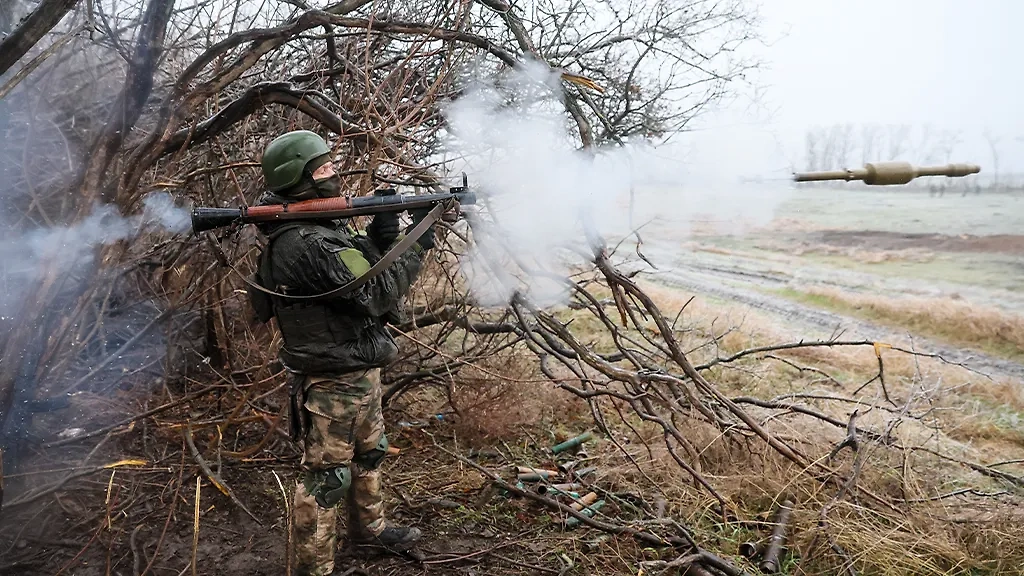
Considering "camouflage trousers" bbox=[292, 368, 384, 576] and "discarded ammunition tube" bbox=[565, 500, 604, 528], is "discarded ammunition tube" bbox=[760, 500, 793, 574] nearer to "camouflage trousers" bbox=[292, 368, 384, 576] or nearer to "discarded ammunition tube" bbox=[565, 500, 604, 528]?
"discarded ammunition tube" bbox=[565, 500, 604, 528]

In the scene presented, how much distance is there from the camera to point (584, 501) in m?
3.76

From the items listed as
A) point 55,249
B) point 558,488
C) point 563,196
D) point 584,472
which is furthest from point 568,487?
point 55,249

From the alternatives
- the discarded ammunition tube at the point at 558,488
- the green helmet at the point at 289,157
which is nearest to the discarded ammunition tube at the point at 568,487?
the discarded ammunition tube at the point at 558,488

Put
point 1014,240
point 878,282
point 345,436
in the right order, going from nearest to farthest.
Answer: point 345,436 < point 1014,240 < point 878,282

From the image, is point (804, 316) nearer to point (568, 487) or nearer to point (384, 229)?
point (568, 487)

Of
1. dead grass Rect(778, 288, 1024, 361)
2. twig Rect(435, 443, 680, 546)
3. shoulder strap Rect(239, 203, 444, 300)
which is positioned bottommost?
twig Rect(435, 443, 680, 546)

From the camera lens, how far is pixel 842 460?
3852mm

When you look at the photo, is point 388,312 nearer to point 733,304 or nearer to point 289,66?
point 289,66

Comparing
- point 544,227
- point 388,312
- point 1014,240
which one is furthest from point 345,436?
point 1014,240

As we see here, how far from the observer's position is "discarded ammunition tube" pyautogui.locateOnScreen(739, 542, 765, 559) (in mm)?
3279

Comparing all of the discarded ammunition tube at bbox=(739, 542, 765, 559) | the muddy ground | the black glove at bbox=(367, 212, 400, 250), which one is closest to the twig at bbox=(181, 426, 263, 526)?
the muddy ground

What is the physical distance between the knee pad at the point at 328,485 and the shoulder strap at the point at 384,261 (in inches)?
32.8

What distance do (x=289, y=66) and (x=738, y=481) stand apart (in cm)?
443

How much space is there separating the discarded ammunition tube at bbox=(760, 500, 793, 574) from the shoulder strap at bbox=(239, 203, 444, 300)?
2378 millimetres
